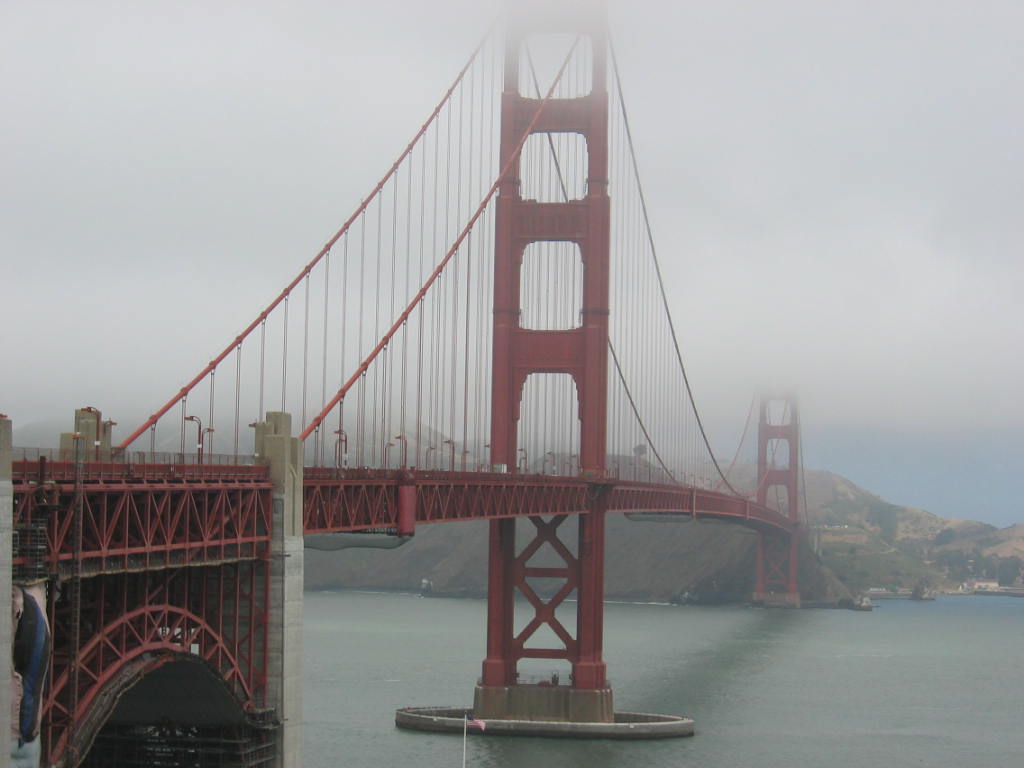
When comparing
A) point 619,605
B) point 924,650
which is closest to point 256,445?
point 924,650

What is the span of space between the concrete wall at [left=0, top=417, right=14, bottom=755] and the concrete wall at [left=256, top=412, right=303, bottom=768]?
9.55 meters

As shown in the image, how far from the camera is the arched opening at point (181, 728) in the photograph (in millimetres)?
29872

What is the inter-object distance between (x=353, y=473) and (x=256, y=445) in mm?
5795

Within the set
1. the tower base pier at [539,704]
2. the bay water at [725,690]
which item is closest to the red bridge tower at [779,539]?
the bay water at [725,690]

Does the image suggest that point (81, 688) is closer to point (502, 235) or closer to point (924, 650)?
point (502, 235)

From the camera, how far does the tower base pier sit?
172 ft

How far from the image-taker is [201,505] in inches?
1099

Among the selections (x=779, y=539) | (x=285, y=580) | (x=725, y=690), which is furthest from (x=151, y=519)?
(x=779, y=539)

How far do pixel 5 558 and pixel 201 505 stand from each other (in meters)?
6.89

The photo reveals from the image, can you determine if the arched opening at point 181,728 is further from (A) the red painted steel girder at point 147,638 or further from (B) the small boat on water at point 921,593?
(B) the small boat on water at point 921,593

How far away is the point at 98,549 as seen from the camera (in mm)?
24000

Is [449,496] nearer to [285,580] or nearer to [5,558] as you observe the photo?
[285,580]

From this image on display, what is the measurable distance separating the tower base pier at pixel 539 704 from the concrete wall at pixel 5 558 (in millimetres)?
31897

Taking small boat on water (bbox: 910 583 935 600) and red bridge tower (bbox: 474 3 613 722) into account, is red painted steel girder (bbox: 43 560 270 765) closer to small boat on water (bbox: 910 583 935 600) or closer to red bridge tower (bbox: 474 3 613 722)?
red bridge tower (bbox: 474 3 613 722)
